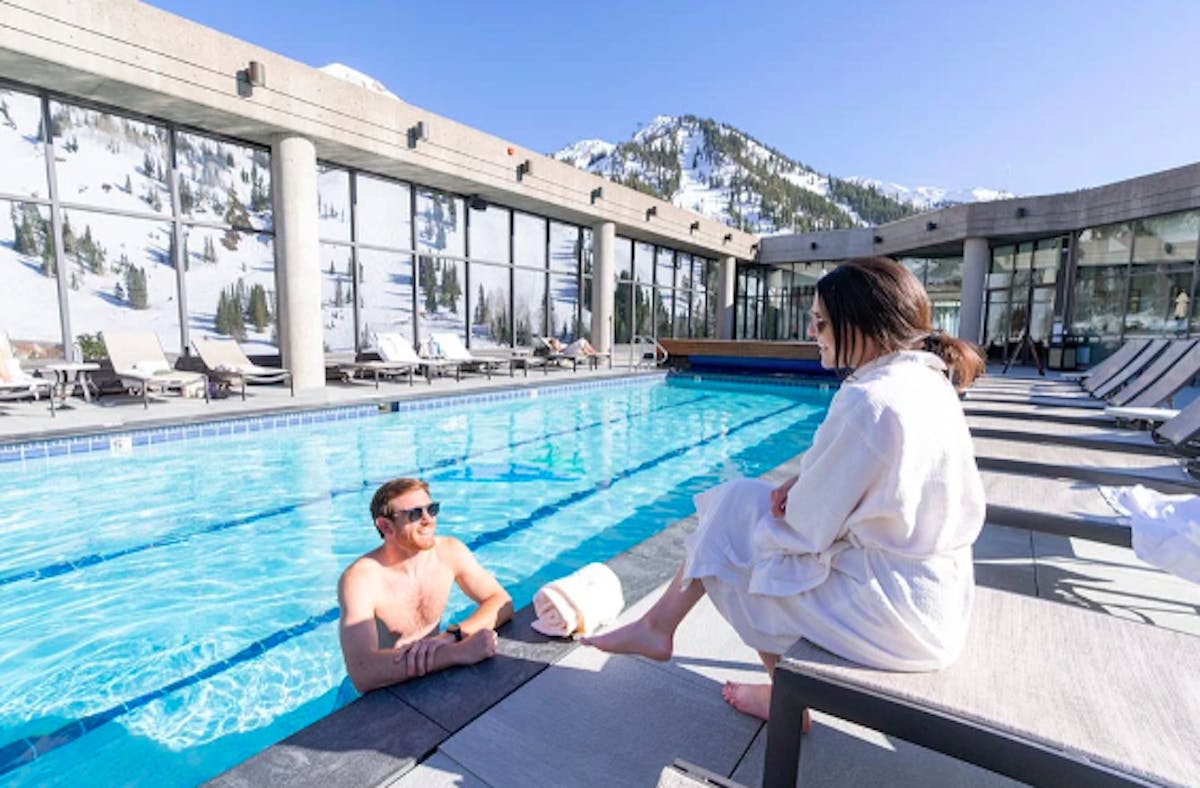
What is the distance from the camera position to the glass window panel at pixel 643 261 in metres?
17.1

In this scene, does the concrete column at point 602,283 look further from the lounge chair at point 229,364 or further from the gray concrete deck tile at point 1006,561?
the gray concrete deck tile at point 1006,561

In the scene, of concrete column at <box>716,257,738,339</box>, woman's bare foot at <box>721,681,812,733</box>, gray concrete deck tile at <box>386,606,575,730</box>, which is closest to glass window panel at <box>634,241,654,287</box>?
concrete column at <box>716,257,738,339</box>

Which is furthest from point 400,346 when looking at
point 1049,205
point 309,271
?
point 1049,205

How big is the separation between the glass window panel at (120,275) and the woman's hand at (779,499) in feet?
30.6

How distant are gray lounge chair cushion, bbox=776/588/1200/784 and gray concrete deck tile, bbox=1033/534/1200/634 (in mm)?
1284

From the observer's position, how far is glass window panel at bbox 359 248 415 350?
1075 centimetres

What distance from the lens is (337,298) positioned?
10398 millimetres

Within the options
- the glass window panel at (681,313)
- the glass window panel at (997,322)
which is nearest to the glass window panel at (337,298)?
the glass window panel at (681,313)

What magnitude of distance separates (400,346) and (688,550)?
32.0 ft

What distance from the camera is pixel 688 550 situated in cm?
152

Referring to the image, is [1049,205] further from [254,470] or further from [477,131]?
[254,470]

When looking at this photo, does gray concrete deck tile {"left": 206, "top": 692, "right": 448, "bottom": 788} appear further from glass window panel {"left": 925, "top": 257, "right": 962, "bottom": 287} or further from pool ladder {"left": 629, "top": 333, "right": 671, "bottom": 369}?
glass window panel {"left": 925, "top": 257, "right": 962, "bottom": 287}

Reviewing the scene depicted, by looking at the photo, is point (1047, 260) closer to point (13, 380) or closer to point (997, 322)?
point (997, 322)

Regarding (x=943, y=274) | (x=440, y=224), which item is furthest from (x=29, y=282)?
(x=943, y=274)
